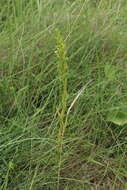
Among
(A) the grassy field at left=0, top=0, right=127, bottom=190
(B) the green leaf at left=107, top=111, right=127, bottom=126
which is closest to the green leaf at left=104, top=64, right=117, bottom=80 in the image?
(A) the grassy field at left=0, top=0, right=127, bottom=190

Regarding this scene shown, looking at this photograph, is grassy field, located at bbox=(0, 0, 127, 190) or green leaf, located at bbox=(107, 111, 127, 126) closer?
grassy field, located at bbox=(0, 0, 127, 190)

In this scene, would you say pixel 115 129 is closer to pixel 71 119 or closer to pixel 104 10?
pixel 71 119

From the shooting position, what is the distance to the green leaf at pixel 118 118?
1582 millimetres

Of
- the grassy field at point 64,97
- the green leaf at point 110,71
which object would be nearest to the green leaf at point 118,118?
the grassy field at point 64,97

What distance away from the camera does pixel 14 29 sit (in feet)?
6.39

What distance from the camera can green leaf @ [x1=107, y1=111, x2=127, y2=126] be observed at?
1.58 m

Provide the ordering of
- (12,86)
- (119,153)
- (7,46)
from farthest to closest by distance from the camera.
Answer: (7,46), (12,86), (119,153)

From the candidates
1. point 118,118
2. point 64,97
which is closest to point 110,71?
point 118,118

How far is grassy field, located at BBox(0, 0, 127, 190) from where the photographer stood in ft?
4.62

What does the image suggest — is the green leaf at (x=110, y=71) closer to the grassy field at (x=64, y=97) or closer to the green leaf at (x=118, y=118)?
the grassy field at (x=64, y=97)

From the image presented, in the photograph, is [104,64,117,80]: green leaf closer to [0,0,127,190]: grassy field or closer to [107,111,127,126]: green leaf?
[0,0,127,190]: grassy field

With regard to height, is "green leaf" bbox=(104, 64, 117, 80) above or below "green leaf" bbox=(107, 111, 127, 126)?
above

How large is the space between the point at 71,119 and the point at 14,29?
2.26 ft

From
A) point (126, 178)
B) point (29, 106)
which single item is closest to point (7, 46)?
point (29, 106)
